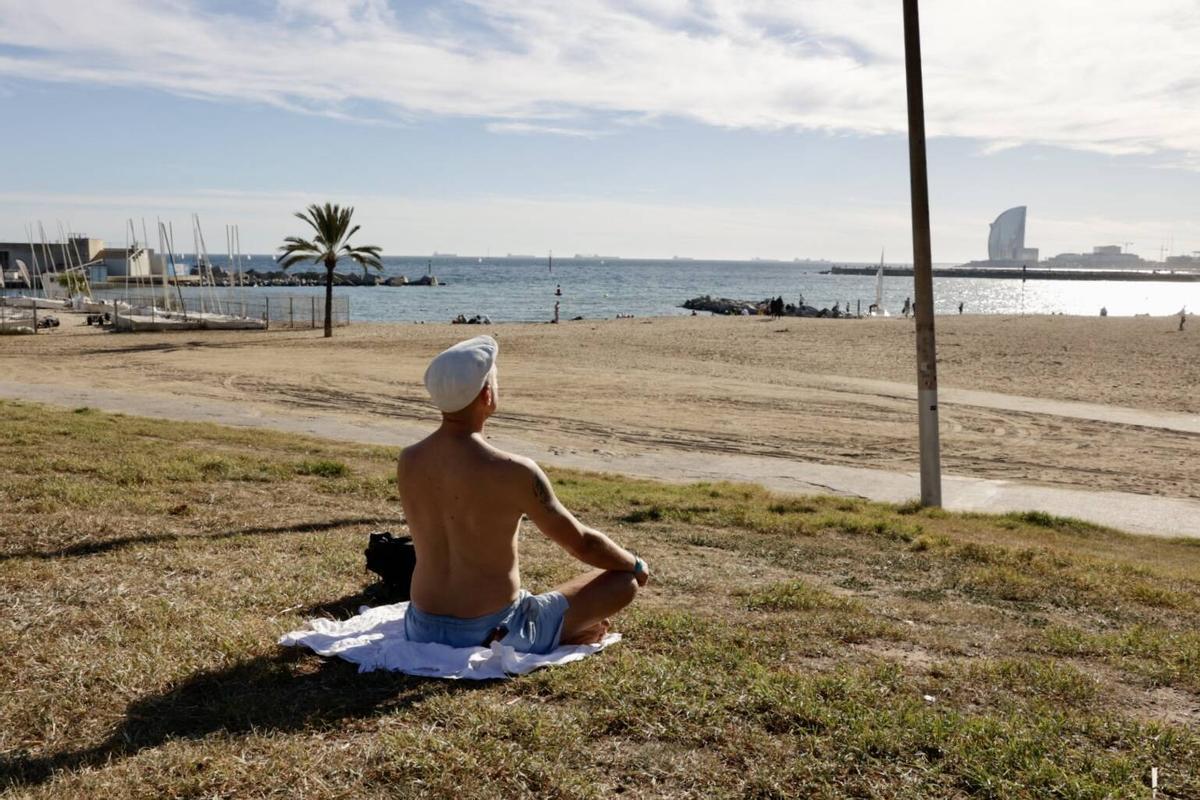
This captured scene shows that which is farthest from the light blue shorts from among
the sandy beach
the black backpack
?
the sandy beach

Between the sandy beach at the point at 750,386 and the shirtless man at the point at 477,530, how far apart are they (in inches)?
366

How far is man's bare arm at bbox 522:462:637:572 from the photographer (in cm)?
405

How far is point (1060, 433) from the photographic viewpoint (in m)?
16.2

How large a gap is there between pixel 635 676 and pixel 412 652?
0.89 meters

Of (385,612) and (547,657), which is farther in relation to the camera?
(385,612)

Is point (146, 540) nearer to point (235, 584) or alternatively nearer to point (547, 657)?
point (235, 584)

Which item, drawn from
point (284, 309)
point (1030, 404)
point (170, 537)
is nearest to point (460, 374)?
point (170, 537)

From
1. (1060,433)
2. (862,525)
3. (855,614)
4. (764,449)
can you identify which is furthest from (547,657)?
(1060,433)

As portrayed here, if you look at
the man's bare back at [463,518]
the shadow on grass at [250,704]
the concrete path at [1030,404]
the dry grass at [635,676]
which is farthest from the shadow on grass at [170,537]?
the concrete path at [1030,404]

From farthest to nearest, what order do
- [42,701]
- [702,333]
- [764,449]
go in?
[702,333], [764,449], [42,701]

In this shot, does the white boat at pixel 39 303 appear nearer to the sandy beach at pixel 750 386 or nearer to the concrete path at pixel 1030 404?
the sandy beach at pixel 750 386

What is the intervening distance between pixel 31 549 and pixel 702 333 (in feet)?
108

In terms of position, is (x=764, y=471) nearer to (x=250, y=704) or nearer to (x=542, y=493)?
(x=542, y=493)

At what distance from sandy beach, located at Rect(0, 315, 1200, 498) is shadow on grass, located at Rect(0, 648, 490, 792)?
9559 millimetres
